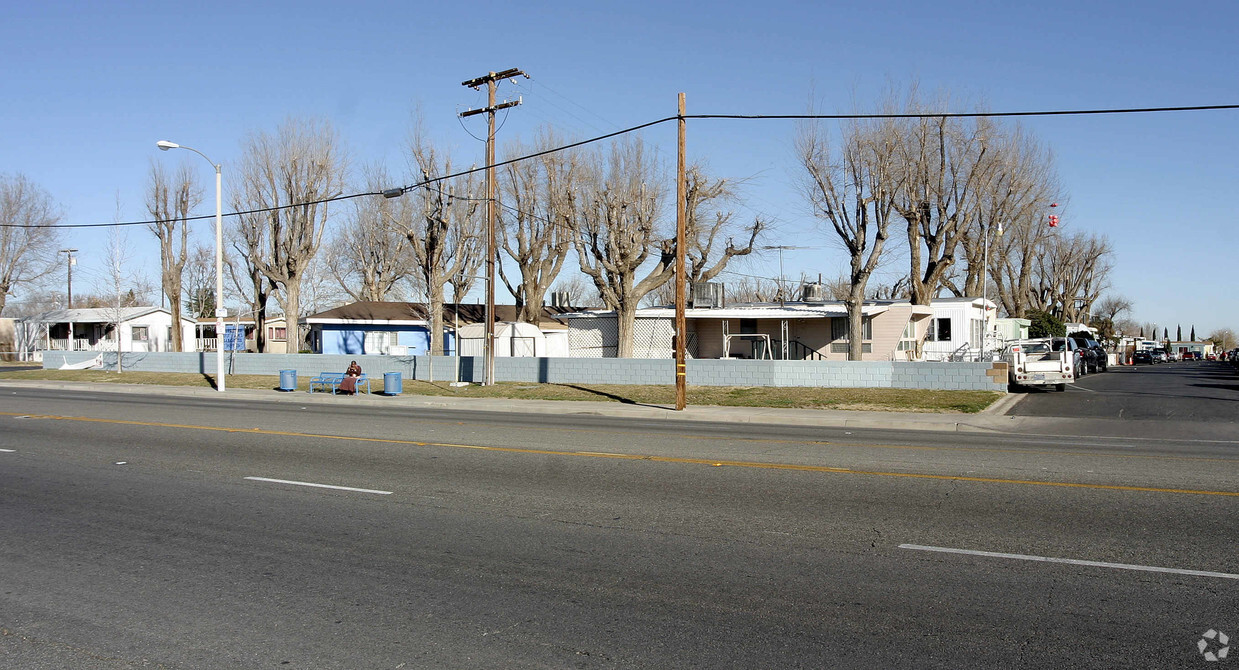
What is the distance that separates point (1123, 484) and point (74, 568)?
10.8m

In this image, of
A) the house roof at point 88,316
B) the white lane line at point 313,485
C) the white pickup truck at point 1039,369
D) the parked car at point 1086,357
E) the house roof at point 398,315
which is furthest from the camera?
the house roof at point 88,316

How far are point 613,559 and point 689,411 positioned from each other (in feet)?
48.4

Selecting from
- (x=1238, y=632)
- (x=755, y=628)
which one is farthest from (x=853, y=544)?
(x=1238, y=632)

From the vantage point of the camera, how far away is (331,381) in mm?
29281

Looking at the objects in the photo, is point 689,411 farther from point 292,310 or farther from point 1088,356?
point 1088,356

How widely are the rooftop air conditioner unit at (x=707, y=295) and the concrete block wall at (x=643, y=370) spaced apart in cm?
960

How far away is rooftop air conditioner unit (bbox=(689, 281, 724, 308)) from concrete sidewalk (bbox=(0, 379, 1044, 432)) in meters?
14.6

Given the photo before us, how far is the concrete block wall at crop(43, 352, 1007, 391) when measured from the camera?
991 inches

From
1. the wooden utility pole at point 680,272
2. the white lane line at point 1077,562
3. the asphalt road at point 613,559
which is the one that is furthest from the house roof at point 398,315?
the white lane line at point 1077,562

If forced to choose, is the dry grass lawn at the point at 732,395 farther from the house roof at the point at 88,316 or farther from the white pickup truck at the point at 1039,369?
the house roof at the point at 88,316

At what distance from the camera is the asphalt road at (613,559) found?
16.1ft

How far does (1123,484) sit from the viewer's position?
32.4 ft

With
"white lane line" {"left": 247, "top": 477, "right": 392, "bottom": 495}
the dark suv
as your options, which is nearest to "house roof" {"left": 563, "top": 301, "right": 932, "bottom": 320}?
the dark suv

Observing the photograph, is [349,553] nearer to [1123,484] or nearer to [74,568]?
[74,568]
